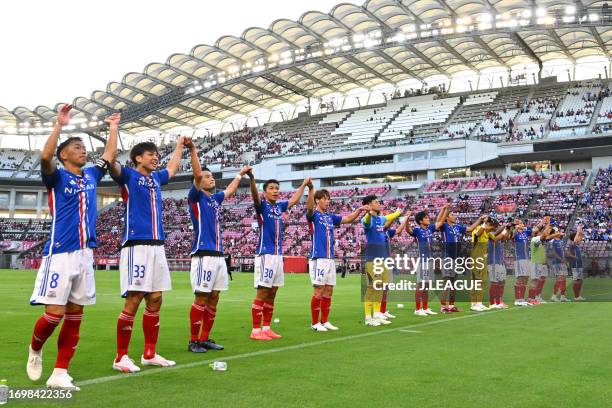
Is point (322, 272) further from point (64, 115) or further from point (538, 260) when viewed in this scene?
point (538, 260)

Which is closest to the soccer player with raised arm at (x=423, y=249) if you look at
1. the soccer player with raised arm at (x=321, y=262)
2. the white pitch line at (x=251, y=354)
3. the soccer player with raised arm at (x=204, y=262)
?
the white pitch line at (x=251, y=354)

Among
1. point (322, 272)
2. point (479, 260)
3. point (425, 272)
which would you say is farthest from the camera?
point (479, 260)

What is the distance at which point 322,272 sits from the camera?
9414 millimetres

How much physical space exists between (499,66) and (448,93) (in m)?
6.13

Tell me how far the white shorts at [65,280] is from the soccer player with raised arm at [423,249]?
8.14 m

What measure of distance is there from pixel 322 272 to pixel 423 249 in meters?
4.03

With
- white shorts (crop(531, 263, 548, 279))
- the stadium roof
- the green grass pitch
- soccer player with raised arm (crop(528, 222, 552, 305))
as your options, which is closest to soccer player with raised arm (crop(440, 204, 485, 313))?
the green grass pitch

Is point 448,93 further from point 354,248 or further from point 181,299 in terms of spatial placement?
point 181,299

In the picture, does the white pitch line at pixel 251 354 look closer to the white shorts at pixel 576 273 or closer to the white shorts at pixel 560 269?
the white shorts at pixel 560 269

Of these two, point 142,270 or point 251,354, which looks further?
point 251,354

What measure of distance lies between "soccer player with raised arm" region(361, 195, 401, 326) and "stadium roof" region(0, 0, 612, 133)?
3546 cm

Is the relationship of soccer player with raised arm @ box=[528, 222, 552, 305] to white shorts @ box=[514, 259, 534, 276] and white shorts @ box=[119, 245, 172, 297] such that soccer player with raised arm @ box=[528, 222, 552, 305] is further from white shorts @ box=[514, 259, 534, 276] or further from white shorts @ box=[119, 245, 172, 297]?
white shorts @ box=[119, 245, 172, 297]

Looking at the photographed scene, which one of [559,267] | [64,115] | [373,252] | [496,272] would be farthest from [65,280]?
[559,267]

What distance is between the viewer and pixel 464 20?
→ 43625mm
